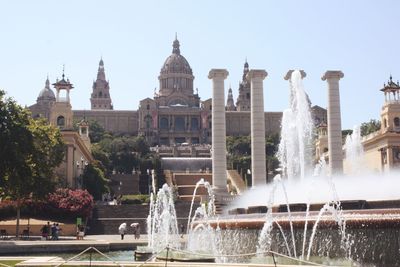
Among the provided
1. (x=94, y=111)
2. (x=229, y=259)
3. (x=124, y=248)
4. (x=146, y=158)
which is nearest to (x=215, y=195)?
(x=124, y=248)

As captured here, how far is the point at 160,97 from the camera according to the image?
193 m

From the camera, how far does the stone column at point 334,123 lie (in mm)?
42188

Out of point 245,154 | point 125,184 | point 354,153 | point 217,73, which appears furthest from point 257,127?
point 245,154

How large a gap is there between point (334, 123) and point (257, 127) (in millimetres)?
5314

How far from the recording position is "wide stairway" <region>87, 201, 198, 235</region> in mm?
48188

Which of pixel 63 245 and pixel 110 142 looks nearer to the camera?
pixel 63 245

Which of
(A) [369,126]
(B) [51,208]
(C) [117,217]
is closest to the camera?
(B) [51,208]

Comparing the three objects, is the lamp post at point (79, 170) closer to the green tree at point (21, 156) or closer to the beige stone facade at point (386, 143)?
the green tree at point (21, 156)

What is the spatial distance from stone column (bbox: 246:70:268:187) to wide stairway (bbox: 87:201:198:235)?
9308 millimetres

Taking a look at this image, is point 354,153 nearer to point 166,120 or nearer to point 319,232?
point 319,232

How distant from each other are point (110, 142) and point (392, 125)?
68.3m

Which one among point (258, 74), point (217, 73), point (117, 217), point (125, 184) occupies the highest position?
point (217, 73)

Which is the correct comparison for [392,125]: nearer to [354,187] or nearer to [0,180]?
[354,187]

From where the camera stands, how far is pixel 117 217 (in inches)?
2042
